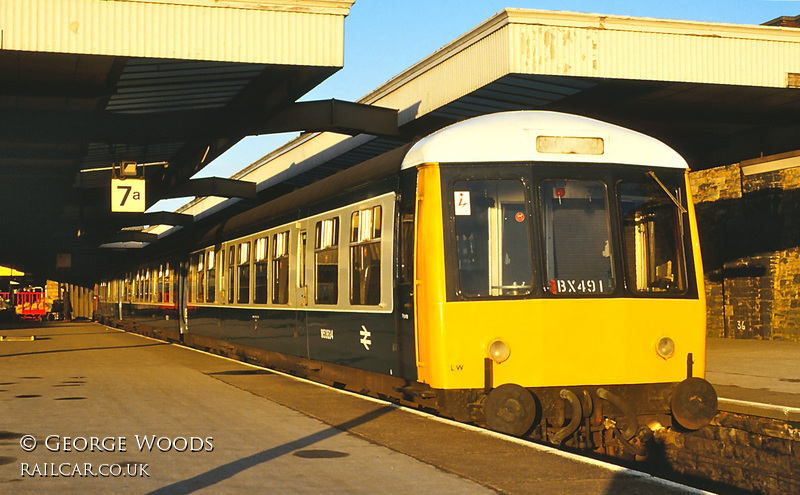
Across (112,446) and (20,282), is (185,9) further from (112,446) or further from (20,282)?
(20,282)

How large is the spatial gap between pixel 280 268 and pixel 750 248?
13780 millimetres

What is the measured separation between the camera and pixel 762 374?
47.5 ft

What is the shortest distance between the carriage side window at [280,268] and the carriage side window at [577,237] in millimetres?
6526

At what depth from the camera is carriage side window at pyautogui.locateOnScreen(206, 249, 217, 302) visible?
2053cm

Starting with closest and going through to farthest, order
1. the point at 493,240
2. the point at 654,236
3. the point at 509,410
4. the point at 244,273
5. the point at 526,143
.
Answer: the point at 509,410, the point at 493,240, the point at 526,143, the point at 654,236, the point at 244,273

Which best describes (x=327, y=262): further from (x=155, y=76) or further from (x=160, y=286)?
(x=160, y=286)

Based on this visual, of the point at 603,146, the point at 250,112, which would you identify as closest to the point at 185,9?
the point at 250,112

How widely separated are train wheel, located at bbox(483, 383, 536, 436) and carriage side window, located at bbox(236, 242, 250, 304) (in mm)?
9774

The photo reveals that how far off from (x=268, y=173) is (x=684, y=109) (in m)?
17.8

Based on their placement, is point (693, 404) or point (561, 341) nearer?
point (693, 404)

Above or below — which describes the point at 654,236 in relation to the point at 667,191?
below

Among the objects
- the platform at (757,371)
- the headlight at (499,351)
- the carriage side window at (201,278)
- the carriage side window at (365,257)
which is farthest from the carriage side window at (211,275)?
the headlight at (499,351)

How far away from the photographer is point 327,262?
40.4ft

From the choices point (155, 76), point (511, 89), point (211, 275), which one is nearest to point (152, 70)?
point (155, 76)
